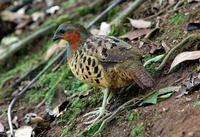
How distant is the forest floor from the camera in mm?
3488

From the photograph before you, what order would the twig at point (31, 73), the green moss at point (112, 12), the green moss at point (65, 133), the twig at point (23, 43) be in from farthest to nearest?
the twig at point (23, 43) → the green moss at point (112, 12) → the twig at point (31, 73) → the green moss at point (65, 133)

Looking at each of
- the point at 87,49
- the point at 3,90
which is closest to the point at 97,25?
the point at 3,90

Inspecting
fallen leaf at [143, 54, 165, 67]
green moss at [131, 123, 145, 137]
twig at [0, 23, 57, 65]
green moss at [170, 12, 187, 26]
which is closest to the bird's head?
fallen leaf at [143, 54, 165, 67]

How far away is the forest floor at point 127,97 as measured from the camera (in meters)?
3.49

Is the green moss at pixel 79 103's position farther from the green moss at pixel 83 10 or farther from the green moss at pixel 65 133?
the green moss at pixel 83 10

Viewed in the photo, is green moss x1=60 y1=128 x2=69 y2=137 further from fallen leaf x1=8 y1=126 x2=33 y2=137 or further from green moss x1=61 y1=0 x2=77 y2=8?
green moss x1=61 y1=0 x2=77 y2=8

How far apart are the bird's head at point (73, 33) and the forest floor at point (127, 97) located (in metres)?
0.51

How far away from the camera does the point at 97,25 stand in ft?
21.0

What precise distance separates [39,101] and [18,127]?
0.56 metres

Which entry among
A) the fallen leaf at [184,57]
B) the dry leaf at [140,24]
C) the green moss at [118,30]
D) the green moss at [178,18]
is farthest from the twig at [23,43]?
the fallen leaf at [184,57]

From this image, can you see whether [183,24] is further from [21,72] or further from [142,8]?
[21,72]

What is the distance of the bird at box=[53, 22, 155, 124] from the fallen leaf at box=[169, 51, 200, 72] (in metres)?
0.27

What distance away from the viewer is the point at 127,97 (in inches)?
165

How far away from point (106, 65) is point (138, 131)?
0.60 m
